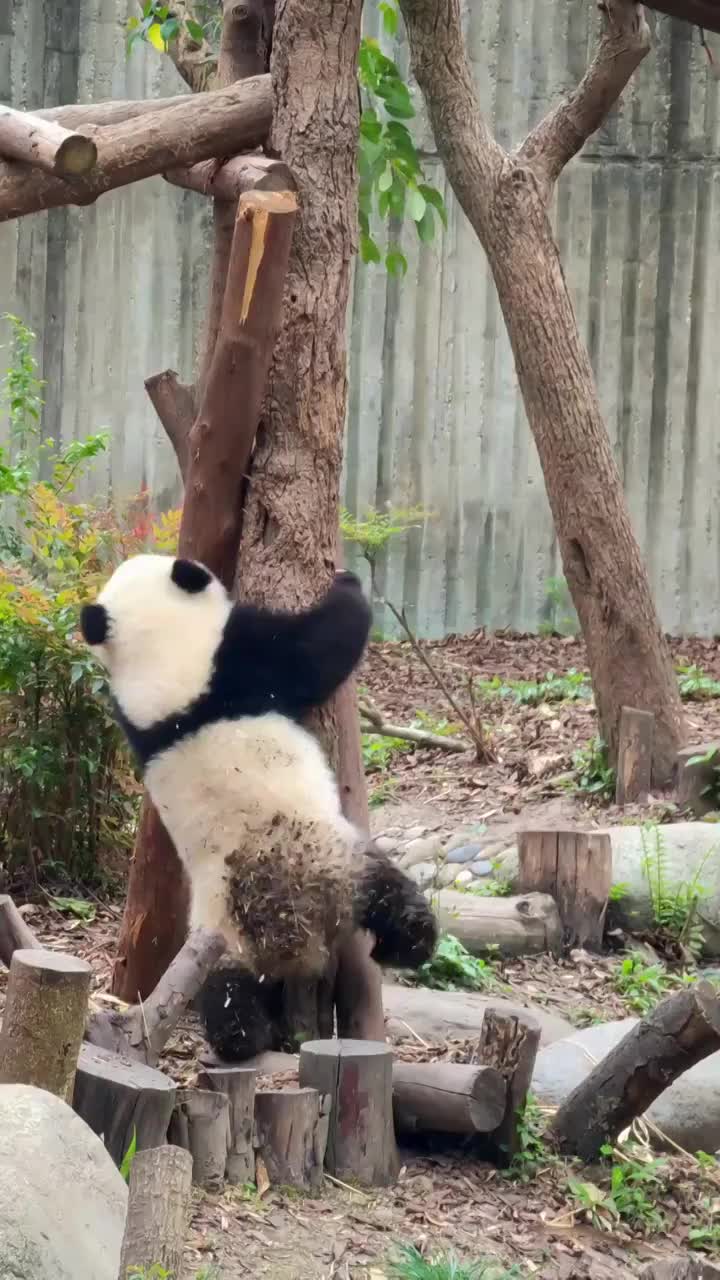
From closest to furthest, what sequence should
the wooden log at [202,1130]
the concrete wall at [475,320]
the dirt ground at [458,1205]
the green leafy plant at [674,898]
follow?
the dirt ground at [458,1205]
the wooden log at [202,1130]
the green leafy plant at [674,898]
the concrete wall at [475,320]

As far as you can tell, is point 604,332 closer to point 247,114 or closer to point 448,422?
point 448,422

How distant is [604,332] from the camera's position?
10805 mm

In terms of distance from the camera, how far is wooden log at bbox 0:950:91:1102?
2.80 metres

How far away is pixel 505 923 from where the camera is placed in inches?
202

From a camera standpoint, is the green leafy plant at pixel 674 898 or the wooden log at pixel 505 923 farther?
the green leafy plant at pixel 674 898

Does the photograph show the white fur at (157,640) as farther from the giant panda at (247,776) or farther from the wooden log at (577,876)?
the wooden log at (577,876)

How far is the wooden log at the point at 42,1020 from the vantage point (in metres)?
2.80

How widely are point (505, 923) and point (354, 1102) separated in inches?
74.1

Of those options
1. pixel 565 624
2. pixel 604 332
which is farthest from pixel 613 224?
pixel 565 624

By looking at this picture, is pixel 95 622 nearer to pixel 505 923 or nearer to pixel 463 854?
pixel 505 923

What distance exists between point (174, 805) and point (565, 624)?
7412mm

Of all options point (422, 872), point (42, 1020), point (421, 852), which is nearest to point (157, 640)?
point (42, 1020)

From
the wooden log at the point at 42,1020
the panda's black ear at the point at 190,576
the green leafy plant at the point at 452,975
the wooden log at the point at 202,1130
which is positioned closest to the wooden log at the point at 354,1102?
the wooden log at the point at 202,1130

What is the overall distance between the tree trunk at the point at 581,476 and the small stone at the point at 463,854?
2.80ft
